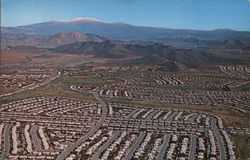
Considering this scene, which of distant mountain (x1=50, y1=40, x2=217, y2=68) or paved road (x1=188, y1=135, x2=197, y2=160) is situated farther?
distant mountain (x1=50, y1=40, x2=217, y2=68)

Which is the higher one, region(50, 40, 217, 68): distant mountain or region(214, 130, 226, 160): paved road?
region(50, 40, 217, 68): distant mountain

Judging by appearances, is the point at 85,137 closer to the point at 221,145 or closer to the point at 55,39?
the point at 221,145

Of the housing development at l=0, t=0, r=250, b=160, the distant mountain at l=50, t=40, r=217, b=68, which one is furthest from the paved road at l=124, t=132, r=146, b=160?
the distant mountain at l=50, t=40, r=217, b=68

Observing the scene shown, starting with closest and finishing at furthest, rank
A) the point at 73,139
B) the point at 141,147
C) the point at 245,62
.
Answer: the point at 141,147 → the point at 73,139 → the point at 245,62

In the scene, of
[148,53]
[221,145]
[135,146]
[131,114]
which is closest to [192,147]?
[221,145]

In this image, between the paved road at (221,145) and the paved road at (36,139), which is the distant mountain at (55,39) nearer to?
the paved road at (36,139)

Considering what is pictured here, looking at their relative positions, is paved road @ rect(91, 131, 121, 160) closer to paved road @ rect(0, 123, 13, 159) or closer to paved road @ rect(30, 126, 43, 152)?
paved road @ rect(30, 126, 43, 152)

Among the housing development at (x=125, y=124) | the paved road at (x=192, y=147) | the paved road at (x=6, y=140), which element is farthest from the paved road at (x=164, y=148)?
the paved road at (x=6, y=140)

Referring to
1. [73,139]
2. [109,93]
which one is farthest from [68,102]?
[73,139]

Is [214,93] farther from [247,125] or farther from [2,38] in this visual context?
[2,38]
